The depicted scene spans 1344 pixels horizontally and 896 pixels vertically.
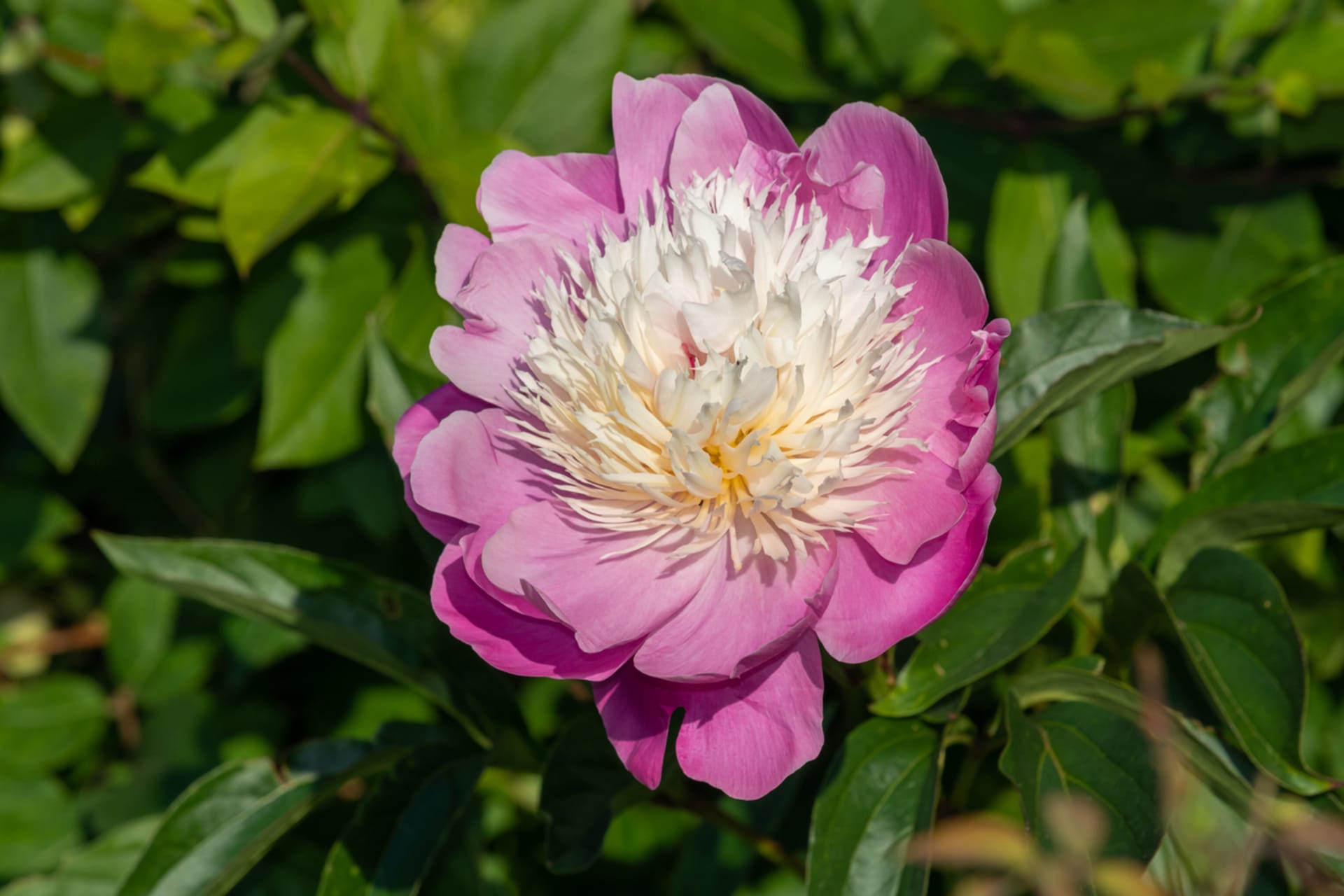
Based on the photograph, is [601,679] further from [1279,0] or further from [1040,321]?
[1279,0]

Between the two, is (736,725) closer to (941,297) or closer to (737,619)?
(737,619)

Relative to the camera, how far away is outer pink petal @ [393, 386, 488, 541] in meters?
1.02

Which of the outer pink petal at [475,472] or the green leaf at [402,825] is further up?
the outer pink petal at [475,472]

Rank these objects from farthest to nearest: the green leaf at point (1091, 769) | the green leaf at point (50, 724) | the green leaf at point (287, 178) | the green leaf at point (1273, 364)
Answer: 1. the green leaf at point (50, 724)
2. the green leaf at point (287, 178)
3. the green leaf at point (1273, 364)
4. the green leaf at point (1091, 769)

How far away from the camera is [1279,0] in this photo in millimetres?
1555

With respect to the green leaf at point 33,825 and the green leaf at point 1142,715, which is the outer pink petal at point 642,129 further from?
the green leaf at point 33,825

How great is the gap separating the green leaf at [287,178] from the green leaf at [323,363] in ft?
0.49

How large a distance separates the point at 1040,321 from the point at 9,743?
6.06 feet

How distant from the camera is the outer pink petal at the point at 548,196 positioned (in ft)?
3.48

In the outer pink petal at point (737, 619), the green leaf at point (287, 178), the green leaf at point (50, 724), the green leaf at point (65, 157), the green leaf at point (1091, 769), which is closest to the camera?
the outer pink petal at point (737, 619)

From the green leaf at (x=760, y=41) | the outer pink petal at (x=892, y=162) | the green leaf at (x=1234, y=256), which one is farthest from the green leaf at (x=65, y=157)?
the green leaf at (x=1234, y=256)

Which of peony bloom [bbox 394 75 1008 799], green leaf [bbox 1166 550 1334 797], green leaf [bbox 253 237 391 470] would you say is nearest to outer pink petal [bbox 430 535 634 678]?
peony bloom [bbox 394 75 1008 799]

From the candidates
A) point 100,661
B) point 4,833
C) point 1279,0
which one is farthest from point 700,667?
point 100,661

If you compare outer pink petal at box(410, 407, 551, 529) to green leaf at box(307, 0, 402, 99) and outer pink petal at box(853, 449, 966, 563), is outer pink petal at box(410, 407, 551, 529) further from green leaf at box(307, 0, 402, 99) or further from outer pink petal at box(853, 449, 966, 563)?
green leaf at box(307, 0, 402, 99)
